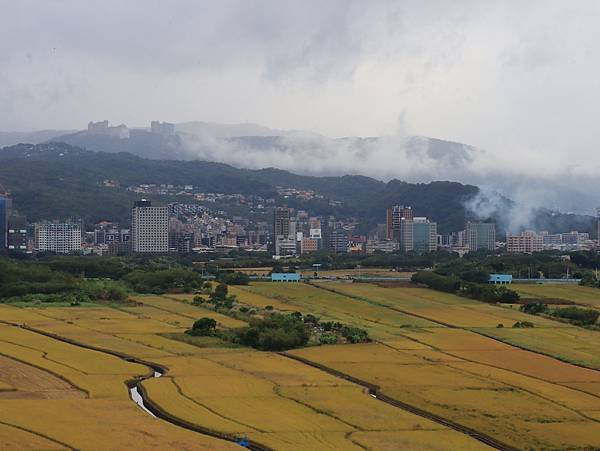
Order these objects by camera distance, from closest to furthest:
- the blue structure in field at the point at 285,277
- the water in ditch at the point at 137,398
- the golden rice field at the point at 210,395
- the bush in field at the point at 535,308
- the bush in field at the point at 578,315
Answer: the golden rice field at the point at 210,395 → the water in ditch at the point at 137,398 → the bush in field at the point at 578,315 → the bush in field at the point at 535,308 → the blue structure in field at the point at 285,277

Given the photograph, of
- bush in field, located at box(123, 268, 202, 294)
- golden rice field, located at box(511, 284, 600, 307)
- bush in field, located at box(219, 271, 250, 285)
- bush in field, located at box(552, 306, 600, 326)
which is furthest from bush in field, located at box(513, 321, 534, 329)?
bush in field, located at box(219, 271, 250, 285)

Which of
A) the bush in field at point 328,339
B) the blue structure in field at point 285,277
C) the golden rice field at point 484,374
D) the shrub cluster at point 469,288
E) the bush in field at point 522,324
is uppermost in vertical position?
the blue structure in field at point 285,277

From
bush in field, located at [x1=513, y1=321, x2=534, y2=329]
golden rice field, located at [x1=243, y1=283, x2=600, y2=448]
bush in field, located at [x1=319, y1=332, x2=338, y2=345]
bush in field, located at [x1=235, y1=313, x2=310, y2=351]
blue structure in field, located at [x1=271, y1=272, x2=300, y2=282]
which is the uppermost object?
blue structure in field, located at [x1=271, y1=272, x2=300, y2=282]

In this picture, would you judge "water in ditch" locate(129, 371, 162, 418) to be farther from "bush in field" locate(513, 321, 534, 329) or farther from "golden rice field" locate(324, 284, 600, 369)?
"bush in field" locate(513, 321, 534, 329)

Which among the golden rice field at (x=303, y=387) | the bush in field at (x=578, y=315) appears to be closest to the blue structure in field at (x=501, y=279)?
the bush in field at (x=578, y=315)

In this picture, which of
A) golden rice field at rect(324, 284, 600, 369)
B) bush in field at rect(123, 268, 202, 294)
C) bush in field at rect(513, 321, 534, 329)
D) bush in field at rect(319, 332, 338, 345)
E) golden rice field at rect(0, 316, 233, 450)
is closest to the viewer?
golden rice field at rect(0, 316, 233, 450)

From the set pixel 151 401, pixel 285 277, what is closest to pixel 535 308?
pixel 285 277

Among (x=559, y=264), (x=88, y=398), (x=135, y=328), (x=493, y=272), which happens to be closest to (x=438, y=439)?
(x=88, y=398)

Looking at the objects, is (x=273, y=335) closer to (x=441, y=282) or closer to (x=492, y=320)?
(x=492, y=320)

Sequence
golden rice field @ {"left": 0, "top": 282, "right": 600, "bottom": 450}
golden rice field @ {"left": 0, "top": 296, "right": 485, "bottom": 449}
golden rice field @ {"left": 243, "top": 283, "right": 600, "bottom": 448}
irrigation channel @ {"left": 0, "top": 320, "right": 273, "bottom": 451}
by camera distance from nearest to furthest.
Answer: irrigation channel @ {"left": 0, "top": 320, "right": 273, "bottom": 451}, golden rice field @ {"left": 0, "top": 296, "right": 485, "bottom": 449}, golden rice field @ {"left": 0, "top": 282, "right": 600, "bottom": 450}, golden rice field @ {"left": 243, "top": 283, "right": 600, "bottom": 448}

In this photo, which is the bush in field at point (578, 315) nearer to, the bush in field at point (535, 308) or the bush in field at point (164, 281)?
the bush in field at point (535, 308)
